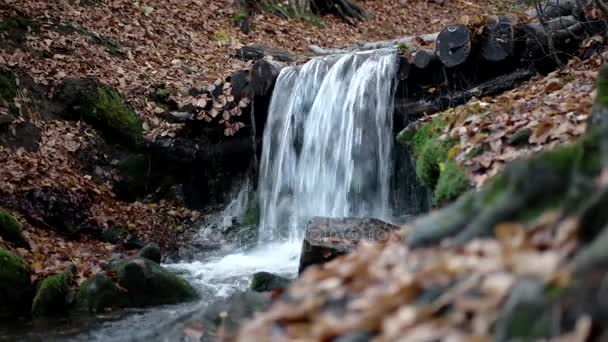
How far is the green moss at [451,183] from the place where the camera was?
635 cm

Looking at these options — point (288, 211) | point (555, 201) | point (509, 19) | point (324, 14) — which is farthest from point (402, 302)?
point (324, 14)

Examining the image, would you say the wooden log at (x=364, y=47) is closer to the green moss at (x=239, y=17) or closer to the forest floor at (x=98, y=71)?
the forest floor at (x=98, y=71)

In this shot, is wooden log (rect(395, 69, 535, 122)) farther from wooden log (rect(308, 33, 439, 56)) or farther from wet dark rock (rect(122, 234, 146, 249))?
wet dark rock (rect(122, 234, 146, 249))

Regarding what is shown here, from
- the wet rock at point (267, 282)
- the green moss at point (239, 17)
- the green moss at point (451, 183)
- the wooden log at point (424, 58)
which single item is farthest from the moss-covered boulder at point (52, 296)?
the green moss at point (239, 17)

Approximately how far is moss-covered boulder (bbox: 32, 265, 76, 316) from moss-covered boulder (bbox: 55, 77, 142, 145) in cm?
426

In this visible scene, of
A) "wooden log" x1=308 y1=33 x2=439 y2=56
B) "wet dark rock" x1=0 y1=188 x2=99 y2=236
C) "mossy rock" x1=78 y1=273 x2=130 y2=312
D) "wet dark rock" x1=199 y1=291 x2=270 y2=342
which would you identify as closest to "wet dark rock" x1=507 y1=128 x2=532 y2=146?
"wet dark rock" x1=199 y1=291 x2=270 y2=342

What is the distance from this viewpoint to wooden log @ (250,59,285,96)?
1159 centimetres

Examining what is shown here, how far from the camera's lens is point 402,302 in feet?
10.3

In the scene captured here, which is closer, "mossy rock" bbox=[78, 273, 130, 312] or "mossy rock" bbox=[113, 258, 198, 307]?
"mossy rock" bbox=[78, 273, 130, 312]

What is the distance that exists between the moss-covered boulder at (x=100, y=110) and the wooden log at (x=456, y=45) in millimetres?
5195

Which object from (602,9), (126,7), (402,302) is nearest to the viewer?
(402,302)

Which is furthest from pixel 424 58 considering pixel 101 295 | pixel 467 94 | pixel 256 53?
pixel 101 295

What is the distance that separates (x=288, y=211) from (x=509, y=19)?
14.0 feet

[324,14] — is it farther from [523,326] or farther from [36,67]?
[523,326]
